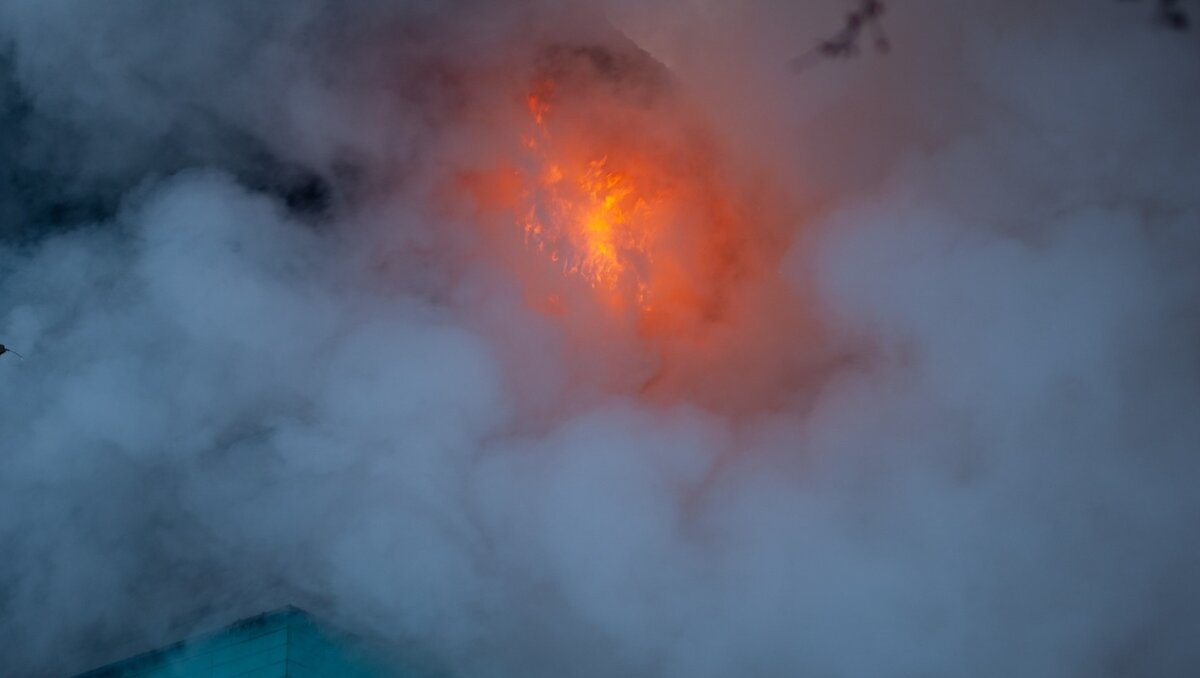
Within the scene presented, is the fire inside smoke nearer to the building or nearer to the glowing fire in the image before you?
the glowing fire

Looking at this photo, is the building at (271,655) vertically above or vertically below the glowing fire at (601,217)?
below

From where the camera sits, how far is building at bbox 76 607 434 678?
7.45 m

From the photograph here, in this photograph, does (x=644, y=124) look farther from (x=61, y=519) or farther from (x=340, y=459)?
(x=61, y=519)

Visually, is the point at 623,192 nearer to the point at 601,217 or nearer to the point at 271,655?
the point at 601,217

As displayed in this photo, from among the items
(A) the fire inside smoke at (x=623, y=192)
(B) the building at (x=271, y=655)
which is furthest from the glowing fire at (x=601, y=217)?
(B) the building at (x=271, y=655)

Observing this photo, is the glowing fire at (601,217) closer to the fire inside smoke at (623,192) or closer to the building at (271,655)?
the fire inside smoke at (623,192)

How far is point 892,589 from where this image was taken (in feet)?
26.2

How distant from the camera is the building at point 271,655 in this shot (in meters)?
7.45

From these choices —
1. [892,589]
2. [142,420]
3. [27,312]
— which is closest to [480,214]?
[142,420]

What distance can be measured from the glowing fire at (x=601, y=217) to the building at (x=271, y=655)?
3.23 metres

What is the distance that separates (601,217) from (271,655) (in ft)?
12.9

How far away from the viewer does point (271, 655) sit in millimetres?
7445

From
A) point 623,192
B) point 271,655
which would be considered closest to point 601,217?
point 623,192

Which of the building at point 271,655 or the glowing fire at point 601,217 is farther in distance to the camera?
the glowing fire at point 601,217
